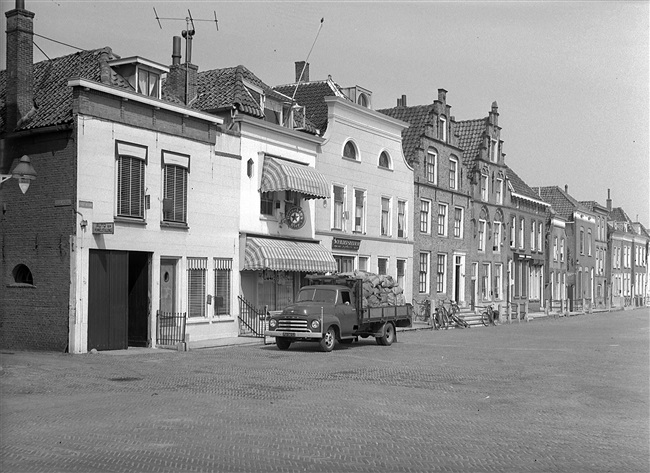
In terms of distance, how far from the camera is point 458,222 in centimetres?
4753

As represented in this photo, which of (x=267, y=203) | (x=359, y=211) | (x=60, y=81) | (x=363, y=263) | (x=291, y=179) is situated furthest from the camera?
(x=363, y=263)

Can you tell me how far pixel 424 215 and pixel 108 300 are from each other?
2366 centimetres

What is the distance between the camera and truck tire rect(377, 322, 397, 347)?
2631 cm

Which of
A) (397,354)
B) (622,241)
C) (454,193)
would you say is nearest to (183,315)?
(397,354)

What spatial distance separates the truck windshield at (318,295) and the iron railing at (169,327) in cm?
373

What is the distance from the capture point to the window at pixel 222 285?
91.7ft

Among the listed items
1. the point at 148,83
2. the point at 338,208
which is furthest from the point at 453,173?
the point at 148,83

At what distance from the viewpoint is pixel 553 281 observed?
65.4 metres

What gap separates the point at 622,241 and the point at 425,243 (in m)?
51.6

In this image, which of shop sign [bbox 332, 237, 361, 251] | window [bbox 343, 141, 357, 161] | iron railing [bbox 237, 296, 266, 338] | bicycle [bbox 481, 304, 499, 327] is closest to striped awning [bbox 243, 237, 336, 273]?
iron railing [bbox 237, 296, 266, 338]

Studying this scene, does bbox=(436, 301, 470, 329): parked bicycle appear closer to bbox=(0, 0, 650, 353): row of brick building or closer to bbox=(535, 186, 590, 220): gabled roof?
bbox=(0, 0, 650, 353): row of brick building

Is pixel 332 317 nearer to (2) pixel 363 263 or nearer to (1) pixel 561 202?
(2) pixel 363 263

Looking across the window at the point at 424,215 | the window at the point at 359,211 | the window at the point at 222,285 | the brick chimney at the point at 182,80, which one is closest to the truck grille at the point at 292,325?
A: the window at the point at 222,285

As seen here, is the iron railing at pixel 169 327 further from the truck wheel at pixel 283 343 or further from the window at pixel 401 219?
the window at pixel 401 219
